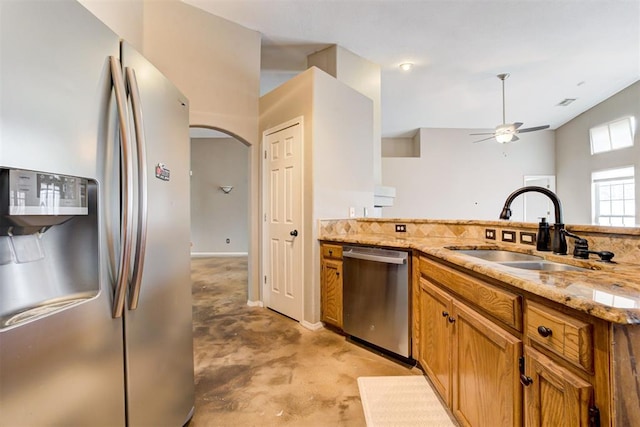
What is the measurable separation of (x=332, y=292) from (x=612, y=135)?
7483 millimetres

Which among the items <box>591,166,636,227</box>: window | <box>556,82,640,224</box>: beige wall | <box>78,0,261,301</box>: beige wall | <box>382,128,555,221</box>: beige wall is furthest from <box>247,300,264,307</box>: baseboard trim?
<box>556,82,640,224</box>: beige wall

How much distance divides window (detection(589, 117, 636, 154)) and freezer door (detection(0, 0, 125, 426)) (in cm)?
848

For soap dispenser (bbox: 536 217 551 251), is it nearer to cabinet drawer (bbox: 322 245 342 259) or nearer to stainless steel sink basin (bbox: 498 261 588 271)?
stainless steel sink basin (bbox: 498 261 588 271)

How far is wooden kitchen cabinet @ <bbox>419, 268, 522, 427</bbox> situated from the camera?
105 centimetres

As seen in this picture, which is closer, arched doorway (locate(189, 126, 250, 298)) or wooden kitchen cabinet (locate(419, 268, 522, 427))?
wooden kitchen cabinet (locate(419, 268, 522, 427))

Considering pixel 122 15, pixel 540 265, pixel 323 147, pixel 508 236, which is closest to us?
pixel 540 265

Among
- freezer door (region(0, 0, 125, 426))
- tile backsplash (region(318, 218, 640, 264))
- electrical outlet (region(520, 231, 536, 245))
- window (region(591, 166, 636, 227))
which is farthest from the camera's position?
window (region(591, 166, 636, 227))

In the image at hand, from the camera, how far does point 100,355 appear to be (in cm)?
93

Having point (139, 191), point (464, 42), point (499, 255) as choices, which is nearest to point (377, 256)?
point (499, 255)

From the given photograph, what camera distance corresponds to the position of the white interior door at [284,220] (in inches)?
114

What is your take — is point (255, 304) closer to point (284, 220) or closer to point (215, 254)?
point (284, 220)

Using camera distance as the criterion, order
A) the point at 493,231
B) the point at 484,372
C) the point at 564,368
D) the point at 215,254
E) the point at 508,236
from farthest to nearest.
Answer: the point at 215,254, the point at 493,231, the point at 508,236, the point at 484,372, the point at 564,368

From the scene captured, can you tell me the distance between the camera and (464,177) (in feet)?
24.8

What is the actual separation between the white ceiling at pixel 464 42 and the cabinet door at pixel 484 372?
10.8 ft
